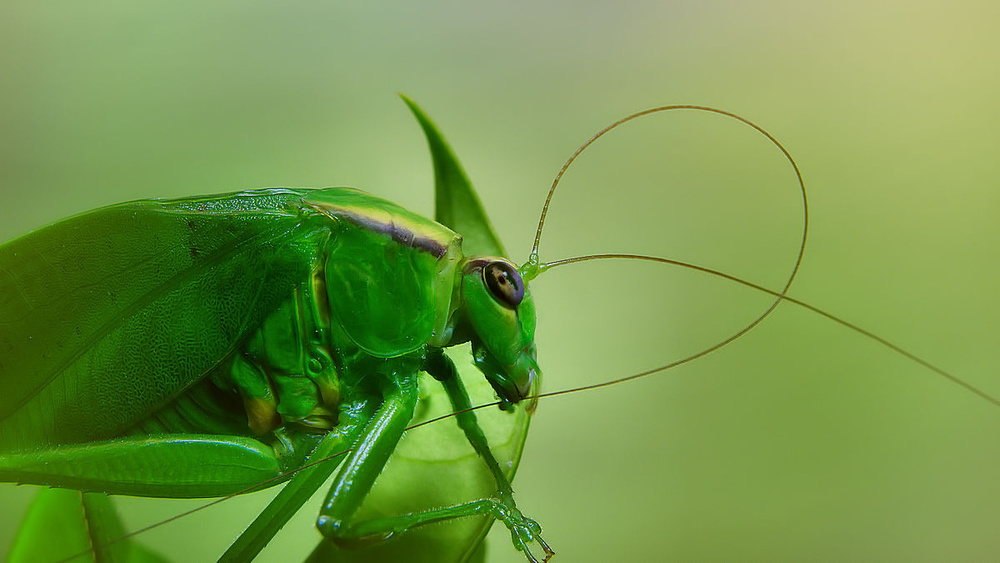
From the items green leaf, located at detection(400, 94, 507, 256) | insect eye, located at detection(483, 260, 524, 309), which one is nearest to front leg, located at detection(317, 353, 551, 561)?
insect eye, located at detection(483, 260, 524, 309)

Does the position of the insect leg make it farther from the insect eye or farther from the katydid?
the insect eye

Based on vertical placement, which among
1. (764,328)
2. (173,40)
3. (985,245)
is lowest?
(764,328)

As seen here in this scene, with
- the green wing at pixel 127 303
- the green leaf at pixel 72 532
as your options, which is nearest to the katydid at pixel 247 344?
the green wing at pixel 127 303

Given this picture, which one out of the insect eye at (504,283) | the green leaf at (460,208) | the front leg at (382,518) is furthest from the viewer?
the green leaf at (460,208)

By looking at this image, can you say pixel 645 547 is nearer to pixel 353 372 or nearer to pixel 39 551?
pixel 353 372

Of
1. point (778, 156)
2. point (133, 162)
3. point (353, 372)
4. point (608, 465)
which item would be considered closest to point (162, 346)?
point (353, 372)

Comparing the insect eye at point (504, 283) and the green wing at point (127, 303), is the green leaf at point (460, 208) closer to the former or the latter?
the insect eye at point (504, 283)

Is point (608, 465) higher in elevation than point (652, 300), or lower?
lower
